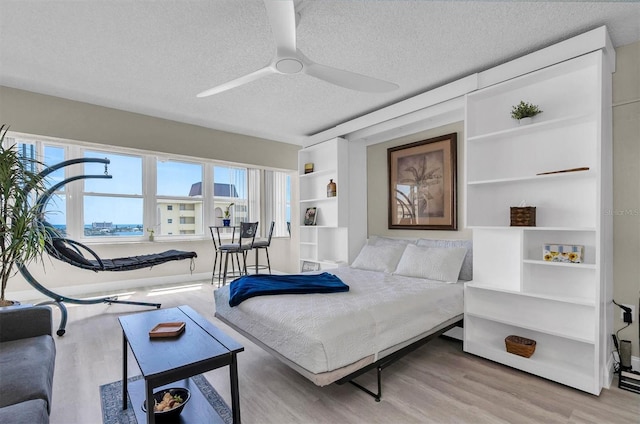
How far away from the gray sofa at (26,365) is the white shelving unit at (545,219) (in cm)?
279

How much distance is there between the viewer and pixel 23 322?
72.9 inches

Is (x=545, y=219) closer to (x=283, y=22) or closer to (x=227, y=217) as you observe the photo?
(x=283, y=22)

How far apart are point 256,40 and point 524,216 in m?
2.53

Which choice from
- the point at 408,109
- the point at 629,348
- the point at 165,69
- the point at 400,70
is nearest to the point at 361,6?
the point at 400,70

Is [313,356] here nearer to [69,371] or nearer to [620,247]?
[69,371]

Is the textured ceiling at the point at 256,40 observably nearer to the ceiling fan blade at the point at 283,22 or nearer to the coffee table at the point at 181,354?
the ceiling fan blade at the point at 283,22

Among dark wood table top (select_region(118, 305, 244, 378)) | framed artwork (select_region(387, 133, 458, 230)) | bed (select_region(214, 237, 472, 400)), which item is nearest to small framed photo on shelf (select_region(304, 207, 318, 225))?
framed artwork (select_region(387, 133, 458, 230))

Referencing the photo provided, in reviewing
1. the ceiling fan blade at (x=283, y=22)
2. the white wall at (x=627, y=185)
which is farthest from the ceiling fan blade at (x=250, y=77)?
the white wall at (x=627, y=185)

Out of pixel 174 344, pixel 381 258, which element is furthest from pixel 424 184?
pixel 174 344

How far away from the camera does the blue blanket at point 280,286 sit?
235cm

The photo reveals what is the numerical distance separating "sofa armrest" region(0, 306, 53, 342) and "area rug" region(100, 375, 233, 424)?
533 mm

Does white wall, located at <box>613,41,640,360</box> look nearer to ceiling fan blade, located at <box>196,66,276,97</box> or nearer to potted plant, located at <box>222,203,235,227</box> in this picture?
ceiling fan blade, located at <box>196,66,276,97</box>

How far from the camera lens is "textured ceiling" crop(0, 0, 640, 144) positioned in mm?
2072

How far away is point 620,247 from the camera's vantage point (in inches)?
91.8
